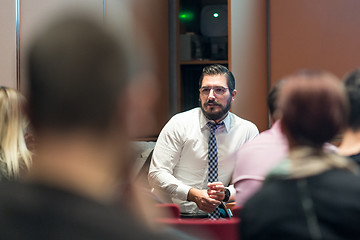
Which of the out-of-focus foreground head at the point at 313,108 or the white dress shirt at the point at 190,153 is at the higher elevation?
the out-of-focus foreground head at the point at 313,108

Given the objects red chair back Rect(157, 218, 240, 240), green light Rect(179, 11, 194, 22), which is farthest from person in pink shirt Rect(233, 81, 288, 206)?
green light Rect(179, 11, 194, 22)

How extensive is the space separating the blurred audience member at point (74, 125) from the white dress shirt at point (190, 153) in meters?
2.31

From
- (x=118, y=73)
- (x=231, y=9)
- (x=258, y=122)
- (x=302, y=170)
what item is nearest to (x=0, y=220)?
(x=118, y=73)

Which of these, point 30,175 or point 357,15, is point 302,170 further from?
point 357,15

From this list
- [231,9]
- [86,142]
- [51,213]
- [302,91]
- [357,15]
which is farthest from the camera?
[357,15]

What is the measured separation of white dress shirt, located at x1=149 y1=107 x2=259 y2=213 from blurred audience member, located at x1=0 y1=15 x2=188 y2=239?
231 cm

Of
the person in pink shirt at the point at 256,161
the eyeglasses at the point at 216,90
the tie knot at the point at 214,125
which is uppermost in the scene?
the eyeglasses at the point at 216,90

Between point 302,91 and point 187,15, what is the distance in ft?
11.9

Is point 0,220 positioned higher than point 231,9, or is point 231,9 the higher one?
point 231,9

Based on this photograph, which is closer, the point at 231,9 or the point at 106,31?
the point at 106,31

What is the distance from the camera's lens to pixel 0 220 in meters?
0.75

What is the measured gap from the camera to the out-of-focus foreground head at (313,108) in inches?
Answer: 50.4

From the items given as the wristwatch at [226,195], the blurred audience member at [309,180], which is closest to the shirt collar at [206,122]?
the wristwatch at [226,195]

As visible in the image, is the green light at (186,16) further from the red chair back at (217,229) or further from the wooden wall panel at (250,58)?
the red chair back at (217,229)
